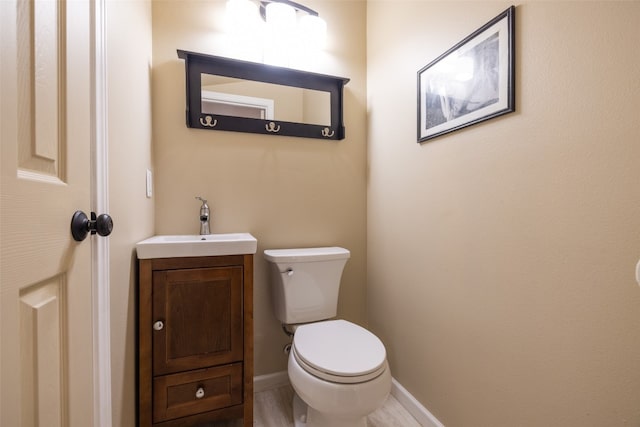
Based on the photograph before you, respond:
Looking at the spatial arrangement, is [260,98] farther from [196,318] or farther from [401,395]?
[401,395]

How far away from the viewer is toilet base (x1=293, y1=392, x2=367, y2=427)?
1.15m

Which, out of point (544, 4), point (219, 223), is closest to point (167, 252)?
point (219, 223)

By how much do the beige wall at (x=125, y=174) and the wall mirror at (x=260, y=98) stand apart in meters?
0.27

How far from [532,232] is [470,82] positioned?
0.60 m

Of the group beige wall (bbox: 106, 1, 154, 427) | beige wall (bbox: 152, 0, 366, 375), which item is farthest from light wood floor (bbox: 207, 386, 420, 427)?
beige wall (bbox: 106, 1, 154, 427)

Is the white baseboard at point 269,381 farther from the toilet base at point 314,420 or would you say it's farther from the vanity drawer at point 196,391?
the vanity drawer at point 196,391

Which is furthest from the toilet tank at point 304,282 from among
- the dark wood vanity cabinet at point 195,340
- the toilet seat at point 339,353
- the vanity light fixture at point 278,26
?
the vanity light fixture at point 278,26

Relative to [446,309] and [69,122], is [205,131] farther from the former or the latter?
[446,309]

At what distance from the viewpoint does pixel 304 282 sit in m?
1.50

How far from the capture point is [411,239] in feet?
4.76

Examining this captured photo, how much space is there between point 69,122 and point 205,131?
98 cm

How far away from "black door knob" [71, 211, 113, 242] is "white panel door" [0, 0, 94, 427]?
0.05 ft

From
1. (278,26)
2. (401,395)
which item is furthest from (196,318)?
(278,26)

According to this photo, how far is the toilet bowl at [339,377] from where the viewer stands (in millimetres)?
1013
